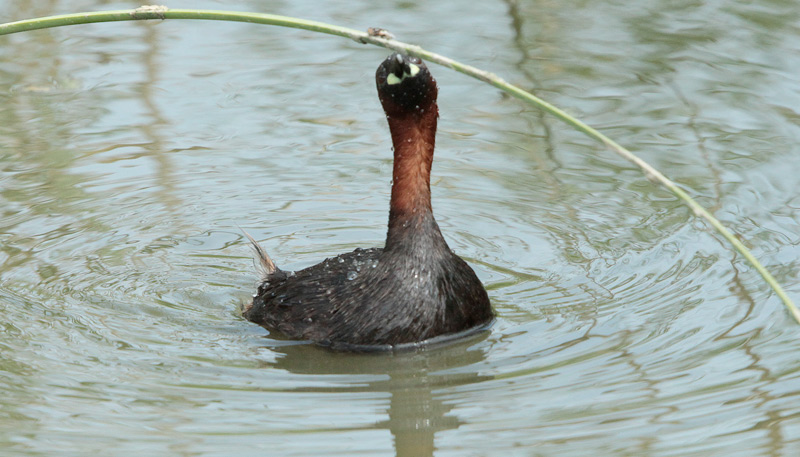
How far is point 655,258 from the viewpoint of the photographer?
6.79m

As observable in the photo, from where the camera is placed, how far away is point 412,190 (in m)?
5.85

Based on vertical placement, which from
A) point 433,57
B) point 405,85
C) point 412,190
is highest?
point 433,57

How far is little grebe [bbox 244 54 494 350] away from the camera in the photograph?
5.72 metres

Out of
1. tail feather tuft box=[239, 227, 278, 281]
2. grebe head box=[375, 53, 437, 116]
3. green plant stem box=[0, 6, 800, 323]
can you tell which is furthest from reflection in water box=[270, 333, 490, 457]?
green plant stem box=[0, 6, 800, 323]

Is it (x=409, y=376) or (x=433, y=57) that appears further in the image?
(x=409, y=376)

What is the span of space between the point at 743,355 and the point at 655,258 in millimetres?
1391

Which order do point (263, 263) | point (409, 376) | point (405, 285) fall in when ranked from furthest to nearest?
point (263, 263), point (405, 285), point (409, 376)

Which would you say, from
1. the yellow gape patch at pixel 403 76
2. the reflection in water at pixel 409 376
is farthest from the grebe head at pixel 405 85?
the reflection in water at pixel 409 376

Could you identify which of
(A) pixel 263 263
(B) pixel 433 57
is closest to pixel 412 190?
(A) pixel 263 263

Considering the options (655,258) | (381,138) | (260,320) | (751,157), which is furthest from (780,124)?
(260,320)

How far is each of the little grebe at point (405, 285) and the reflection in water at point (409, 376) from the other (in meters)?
0.10

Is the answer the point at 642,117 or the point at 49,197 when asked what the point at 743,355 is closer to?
the point at 642,117

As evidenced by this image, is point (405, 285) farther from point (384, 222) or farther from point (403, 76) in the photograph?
point (384, 222)

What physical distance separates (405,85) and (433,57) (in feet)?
6.83
